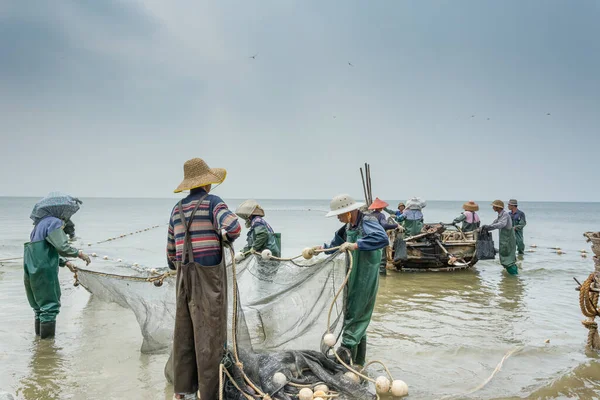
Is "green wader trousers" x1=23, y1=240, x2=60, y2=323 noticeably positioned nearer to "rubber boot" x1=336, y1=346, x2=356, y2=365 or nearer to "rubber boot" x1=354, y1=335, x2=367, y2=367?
"rubber boot" x1=336, y1=346, x2=356, y2=365

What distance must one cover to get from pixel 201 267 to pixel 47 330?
3.30m

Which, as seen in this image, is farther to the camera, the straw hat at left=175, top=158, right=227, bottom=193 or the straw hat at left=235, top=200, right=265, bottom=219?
the straw hat at left=235, top=200, right=265, bottom=219

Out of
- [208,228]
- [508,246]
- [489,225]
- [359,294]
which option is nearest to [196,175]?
[208,228]

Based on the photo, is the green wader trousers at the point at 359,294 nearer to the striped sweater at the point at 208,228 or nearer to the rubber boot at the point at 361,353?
the rubber boot at the point at 361,353

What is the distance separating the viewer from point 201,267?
3.07 meters

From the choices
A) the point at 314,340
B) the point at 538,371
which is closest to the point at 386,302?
the point at 538,371

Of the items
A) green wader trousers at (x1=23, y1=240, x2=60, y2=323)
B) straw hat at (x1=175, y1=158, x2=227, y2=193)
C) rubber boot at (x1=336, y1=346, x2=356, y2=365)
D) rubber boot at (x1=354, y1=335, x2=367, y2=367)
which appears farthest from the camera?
green wader trousers at (x1=23, y1=240, x2=60, y2=323)

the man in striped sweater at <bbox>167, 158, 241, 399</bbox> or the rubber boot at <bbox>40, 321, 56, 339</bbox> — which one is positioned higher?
the man in striped sweater at <bbox>167, 158, 241, 399</bbox>

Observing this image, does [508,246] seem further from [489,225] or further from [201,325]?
[201,325]

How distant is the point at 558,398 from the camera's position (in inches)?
147

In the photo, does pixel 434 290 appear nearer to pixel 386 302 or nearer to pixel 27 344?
pixel 386 302

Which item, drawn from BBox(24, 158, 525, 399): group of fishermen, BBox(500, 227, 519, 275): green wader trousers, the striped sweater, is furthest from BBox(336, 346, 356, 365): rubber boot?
BBox(500, 227, 519, 275): green wader trousers

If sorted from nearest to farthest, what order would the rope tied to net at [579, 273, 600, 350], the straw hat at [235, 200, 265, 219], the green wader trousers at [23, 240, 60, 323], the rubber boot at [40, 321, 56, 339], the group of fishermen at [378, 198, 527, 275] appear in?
the rope tied to net at [579, 273, 600, 350] < the green wader trousers at [23, 240, 60, 323] < the rubber boot at [40, 321, 56, 339] < the straw hat at [235, 200, 265, 219] < the group of fishermen at [378, 198, 527, 275]

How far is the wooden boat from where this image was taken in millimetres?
10203
